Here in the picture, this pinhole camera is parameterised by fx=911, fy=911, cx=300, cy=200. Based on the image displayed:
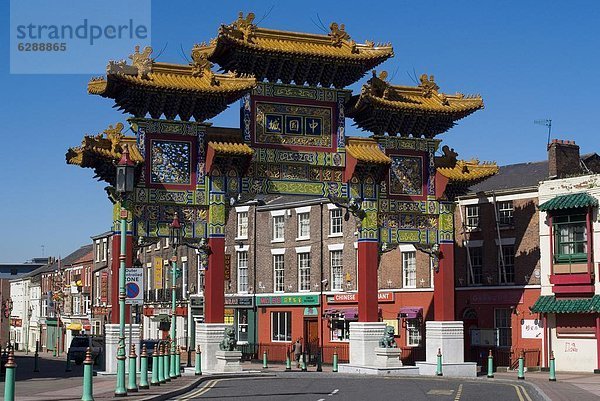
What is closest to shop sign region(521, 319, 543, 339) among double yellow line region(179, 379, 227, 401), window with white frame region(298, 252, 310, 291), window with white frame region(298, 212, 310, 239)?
window with white frame region(298, 252, 310, 291)

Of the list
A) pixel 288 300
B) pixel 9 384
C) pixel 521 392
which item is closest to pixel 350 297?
pixel 288 300

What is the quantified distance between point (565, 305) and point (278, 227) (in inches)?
927

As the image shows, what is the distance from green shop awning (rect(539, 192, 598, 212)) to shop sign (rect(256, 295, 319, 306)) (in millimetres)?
18578

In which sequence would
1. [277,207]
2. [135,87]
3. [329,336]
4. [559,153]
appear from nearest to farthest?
[135,87]
[559,153]
[329,336]
[277,207]

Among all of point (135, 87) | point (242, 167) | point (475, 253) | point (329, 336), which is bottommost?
point (329, 336)

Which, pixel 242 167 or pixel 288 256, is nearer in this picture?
pixel 242 167

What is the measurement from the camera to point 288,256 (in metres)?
61.3

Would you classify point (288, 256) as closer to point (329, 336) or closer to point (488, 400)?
point (329, 336)

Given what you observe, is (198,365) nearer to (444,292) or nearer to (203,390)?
(203,390)

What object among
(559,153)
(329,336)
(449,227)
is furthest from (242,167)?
(329,336)

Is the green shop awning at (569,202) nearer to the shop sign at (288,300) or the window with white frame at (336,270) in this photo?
the window with white frame at (336,270)

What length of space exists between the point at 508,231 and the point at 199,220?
19.3 metres

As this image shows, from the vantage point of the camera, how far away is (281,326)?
61.8 metres

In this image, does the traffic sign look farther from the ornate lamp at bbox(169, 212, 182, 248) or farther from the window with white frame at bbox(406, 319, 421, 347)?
the window with white frame at bbox(406, 319, 421, 347)
